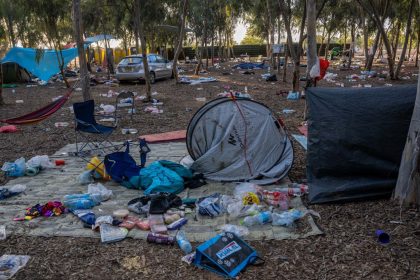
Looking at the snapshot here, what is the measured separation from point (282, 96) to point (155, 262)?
30.9 feet

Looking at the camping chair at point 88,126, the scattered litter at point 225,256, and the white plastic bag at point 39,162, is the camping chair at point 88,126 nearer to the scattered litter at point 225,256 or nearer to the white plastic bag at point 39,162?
the white plastic bag at point 39,162

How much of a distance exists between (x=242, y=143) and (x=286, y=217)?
155 centimetres

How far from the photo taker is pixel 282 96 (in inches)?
469

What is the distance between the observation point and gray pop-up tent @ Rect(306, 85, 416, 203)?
412 cm

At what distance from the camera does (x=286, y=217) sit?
3746mm

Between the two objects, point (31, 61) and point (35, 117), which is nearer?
point (35, 117)

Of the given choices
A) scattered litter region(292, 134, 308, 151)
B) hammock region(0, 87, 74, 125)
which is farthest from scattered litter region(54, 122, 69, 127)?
scattered litter region(292, 134, 308, 151)

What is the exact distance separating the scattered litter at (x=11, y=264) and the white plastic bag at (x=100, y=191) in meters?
1.27

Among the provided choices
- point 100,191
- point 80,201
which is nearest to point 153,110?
point 100,191

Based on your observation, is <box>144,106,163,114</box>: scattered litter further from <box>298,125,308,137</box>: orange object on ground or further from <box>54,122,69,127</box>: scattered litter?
<box>298,125,308,137</box>: orange object on ground

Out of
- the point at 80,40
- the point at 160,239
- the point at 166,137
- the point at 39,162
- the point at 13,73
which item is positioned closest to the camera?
the point at 160,239

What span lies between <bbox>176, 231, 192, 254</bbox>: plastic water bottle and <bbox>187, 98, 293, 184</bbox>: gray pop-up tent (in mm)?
1551

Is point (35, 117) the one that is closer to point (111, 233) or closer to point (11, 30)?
point (111, 233)

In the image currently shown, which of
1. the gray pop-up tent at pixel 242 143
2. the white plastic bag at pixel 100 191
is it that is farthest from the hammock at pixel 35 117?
the gray pop-up tent at pixel 242 143
